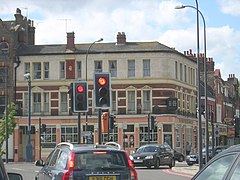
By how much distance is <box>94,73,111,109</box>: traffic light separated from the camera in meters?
20.9

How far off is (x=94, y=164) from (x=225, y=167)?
716cm

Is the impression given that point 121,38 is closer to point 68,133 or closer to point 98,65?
point 98,65

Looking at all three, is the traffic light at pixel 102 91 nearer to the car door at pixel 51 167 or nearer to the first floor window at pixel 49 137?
the car door at pixel 51 167

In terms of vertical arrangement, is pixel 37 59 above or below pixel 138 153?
above

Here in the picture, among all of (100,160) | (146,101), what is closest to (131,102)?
(146,101)

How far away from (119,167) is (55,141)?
57932mm

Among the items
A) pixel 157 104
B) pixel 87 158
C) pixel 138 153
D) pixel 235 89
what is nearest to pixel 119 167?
pixel 87 158

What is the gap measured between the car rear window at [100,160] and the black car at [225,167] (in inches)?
255

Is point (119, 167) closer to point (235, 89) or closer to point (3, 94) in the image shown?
point (3, 94)

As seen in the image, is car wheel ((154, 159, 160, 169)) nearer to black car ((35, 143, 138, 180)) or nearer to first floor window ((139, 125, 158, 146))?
black car ((35, 143, 138, 180))

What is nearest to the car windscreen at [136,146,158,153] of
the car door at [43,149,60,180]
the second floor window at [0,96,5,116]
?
the car door at [43,149,60,180]

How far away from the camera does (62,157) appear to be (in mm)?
14453

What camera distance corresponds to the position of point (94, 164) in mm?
13758

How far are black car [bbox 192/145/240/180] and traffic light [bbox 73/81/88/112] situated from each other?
1491 cm
